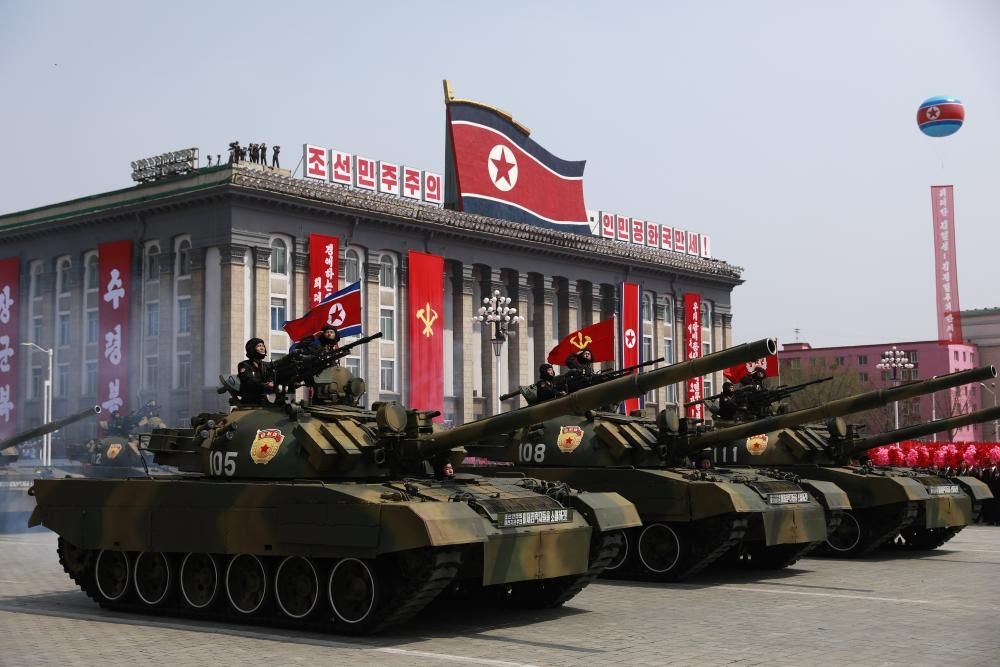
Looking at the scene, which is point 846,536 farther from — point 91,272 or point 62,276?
point 62,276

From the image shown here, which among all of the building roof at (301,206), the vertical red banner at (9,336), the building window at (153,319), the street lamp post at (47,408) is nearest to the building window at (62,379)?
the street lamp post at (47,408)

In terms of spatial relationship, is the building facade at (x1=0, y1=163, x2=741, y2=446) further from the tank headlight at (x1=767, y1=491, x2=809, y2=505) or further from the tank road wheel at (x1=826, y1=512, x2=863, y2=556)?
the tank headlight at (x1=767, y1=491, x2=809, y2=505)

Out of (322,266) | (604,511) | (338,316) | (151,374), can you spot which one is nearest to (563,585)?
(604,511)

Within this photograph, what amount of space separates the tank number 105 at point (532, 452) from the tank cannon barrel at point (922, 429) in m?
6.72

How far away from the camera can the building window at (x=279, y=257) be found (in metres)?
54.1

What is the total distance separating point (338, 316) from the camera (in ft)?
97.9

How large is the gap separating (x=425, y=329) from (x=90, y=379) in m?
15.3

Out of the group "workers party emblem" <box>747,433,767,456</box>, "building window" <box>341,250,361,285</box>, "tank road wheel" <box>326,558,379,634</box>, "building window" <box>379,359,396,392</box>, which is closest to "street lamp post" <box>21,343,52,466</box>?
"building window" <box>341,250,361,285</box>

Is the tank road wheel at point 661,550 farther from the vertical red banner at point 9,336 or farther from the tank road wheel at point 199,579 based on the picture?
the vertical red banner at point 9,336

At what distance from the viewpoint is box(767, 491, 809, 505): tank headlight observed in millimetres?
18359

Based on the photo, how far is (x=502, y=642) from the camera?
1277 centimetres

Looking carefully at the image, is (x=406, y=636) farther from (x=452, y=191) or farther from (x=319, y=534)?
(x=452, y=191)

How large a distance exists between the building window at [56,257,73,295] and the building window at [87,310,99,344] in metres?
2.34

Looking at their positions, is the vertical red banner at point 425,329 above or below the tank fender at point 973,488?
above
